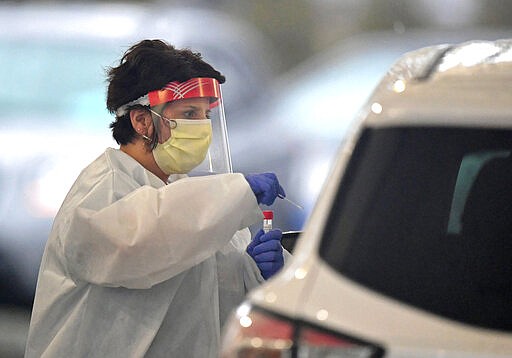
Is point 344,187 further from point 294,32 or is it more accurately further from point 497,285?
point 294,32

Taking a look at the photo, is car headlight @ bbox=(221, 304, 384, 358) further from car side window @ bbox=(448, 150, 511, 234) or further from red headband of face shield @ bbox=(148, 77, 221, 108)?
red headband of face shield @ bbox=(148, 77, 221, 108)

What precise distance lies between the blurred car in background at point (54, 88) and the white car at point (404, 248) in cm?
428

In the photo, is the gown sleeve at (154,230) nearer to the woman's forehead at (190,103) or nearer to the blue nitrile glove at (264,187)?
the blue nitrile glove at (264,187)

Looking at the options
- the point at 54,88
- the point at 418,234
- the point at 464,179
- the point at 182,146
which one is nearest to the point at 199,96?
the point at 182,146

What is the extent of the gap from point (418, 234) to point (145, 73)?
2004 millimetres

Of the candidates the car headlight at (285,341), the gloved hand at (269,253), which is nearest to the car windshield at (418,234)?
the car headlight at (285,341)

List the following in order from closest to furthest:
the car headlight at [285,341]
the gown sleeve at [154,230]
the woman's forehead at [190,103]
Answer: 1. the car headlight at [285,341]
2. the gown sleeve at [154,230]
3. the woman's forehead at [190,103]

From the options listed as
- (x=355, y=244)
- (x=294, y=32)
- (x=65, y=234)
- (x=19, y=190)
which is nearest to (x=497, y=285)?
(x=355, y=244)

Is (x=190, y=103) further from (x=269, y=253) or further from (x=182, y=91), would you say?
(x=269, y=253)

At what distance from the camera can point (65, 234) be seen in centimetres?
388

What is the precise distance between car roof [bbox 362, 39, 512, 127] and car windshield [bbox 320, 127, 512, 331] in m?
0.03

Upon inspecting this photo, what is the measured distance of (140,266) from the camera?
3.79 m

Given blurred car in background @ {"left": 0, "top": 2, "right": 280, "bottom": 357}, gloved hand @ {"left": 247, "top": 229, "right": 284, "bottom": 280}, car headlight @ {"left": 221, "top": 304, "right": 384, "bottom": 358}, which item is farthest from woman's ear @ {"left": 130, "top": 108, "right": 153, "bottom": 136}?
blurred car in background @ {"left": 0, "top": 2, "right": 280, "bottom": 357}

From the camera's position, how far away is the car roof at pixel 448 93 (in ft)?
7.42
